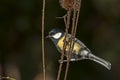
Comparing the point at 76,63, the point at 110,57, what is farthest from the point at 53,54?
the point at 110,57

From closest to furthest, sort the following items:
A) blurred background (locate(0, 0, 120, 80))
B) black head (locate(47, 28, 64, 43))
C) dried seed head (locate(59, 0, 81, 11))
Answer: dried seed head (locate(59, 0, 81, 11)), black head (locate(47, 28, 64, 43)), blurred background (locate(0, 0, 120, 80))

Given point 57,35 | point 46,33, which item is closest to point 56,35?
point 57,35

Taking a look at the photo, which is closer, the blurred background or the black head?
the black head

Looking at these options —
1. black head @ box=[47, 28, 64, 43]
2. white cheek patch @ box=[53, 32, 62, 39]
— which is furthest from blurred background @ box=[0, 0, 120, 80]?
white cheek patch @ box=[53, 32, 62, 39]

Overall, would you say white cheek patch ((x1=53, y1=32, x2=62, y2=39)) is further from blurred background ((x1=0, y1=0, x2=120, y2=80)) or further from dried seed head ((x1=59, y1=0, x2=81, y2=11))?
dried seed head ((x1=59, y1=0, x2=81, y2=11))

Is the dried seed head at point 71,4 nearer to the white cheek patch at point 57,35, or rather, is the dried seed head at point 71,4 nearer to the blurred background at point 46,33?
the white cheek patch at point 57,35

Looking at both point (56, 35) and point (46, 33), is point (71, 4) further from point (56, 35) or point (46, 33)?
point (46, 33)

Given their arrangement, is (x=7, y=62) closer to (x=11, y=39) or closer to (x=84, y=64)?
(x=11, y=39)

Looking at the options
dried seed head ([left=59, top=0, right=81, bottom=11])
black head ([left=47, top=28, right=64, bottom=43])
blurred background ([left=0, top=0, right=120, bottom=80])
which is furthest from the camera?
blurred background ([left=0, top=0, right=120, bottom=80])

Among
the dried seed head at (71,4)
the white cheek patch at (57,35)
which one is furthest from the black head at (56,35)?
the dried seed head at (71,4)
